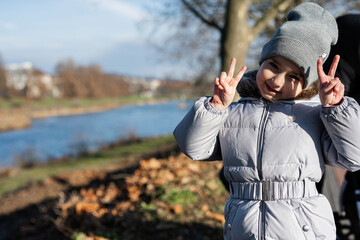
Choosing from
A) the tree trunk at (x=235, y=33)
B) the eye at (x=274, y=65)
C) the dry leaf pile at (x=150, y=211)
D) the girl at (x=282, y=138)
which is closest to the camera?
the girl at (x=282, y=138)

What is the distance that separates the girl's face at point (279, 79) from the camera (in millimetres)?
1735

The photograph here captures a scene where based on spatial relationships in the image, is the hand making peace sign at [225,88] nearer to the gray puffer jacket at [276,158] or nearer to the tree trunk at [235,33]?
the gray puffer jacket at [276,158]

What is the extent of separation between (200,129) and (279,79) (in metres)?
0.45

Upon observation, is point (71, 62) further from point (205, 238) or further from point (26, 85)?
point (205, 238)

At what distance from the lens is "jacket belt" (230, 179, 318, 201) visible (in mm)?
1707

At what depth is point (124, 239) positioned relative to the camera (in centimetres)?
355

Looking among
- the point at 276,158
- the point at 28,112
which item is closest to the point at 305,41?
the point at 276,158

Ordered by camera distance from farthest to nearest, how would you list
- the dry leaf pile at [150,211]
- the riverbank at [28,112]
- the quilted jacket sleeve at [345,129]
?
the riverbank at [28,112] → the dry leaf pile at [150,211] → the quilted jacket sleeve at [345,129]

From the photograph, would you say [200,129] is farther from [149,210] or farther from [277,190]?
[149,210]

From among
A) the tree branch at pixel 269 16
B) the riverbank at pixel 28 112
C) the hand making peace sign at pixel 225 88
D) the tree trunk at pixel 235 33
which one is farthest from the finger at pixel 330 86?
the riverbank at pixel 28 112

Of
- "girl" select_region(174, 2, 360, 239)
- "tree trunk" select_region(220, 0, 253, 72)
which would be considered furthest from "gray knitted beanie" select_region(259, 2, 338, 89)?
"tree trunk" select_region(220, 0, 253, 72)

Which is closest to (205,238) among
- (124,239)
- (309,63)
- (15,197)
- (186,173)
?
(124,239)

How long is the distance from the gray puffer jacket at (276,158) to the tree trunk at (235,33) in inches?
153

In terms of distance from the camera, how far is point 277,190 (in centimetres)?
171
